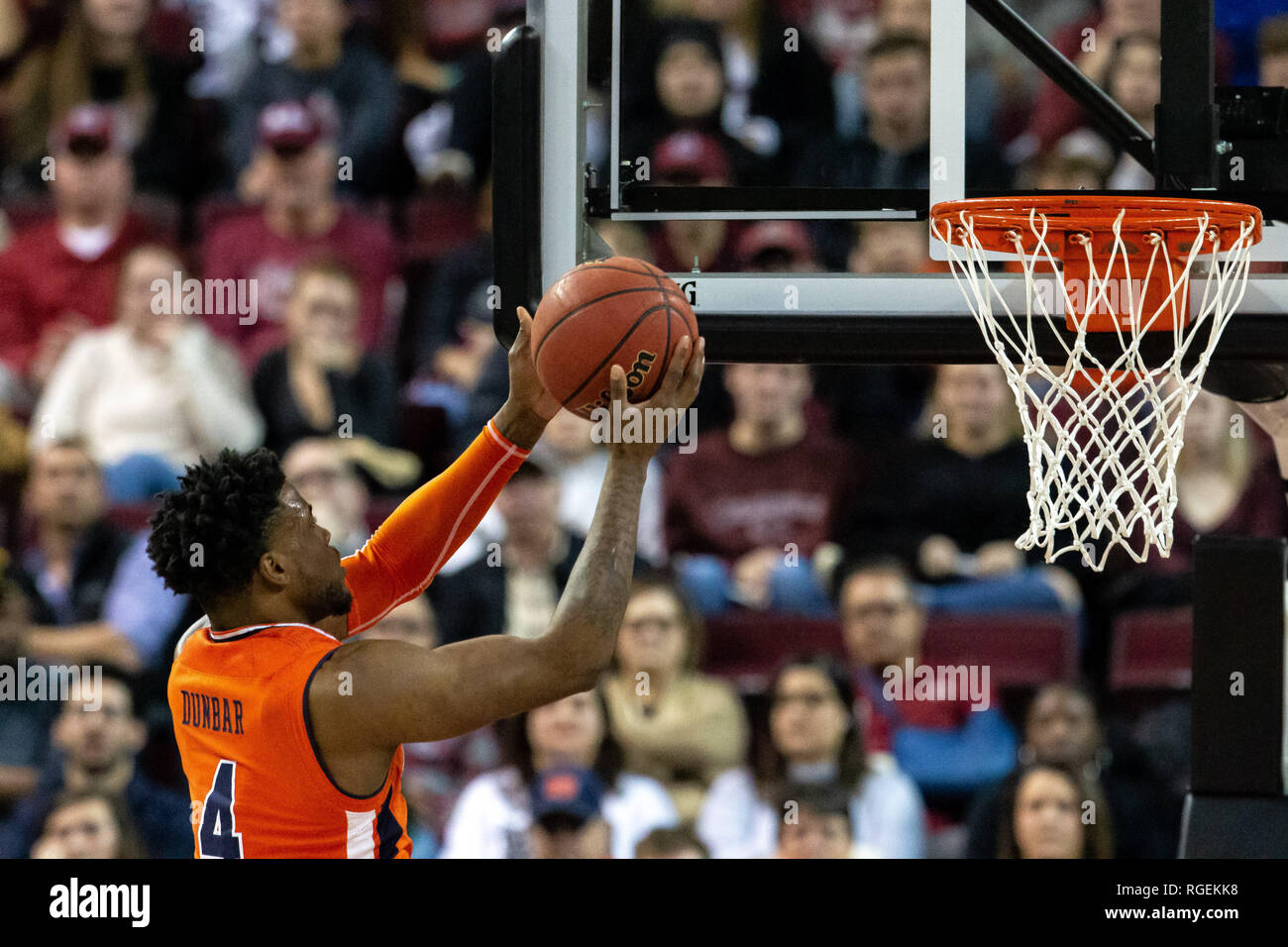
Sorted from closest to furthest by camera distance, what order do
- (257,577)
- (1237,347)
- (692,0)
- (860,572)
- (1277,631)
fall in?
(257,577) → (1237,347) → (1277,631) → (860,572) → (692,0)

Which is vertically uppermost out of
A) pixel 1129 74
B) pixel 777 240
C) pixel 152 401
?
pixel 1129 74

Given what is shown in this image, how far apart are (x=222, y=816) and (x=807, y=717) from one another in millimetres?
2182

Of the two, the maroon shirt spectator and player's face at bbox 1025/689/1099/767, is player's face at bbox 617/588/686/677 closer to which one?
the maroon shirt spectator

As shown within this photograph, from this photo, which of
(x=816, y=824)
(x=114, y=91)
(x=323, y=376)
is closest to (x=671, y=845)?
(x=816, y=824)

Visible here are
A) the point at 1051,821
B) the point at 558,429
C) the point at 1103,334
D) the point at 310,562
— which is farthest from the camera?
the point at 558,429

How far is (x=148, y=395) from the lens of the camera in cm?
482

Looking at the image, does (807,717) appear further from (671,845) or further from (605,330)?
(605,330)

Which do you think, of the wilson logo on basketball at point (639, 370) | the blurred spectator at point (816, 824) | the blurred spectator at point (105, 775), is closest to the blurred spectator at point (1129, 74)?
the blurred spectator at point (816, 824)

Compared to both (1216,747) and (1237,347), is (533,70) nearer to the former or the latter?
(1237,347)

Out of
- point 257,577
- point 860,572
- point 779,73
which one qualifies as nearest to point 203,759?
point 257,577

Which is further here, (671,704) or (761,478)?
(761,478)

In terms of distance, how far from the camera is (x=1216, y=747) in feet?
11.1

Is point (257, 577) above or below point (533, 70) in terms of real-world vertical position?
below

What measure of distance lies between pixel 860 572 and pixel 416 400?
4.58 ft
